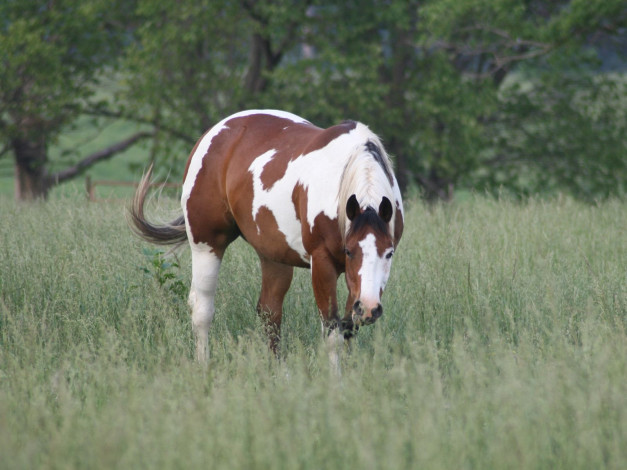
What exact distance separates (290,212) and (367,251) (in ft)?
3.26

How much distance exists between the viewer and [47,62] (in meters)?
16.0

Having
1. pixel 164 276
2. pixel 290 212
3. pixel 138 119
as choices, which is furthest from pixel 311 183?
pixel 138 119

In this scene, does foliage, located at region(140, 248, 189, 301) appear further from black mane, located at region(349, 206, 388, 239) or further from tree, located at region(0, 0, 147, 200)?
tree, located at region(0, 0, 147, 200)

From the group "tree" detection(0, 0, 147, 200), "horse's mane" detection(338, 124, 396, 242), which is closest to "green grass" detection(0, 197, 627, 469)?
"horse's mane" detection(338, 124, 396, 242)

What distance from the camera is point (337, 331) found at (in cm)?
443

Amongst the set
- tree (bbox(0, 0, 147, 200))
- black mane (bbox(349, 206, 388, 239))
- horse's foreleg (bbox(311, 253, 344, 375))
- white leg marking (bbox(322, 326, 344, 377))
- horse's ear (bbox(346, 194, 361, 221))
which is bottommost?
white leg marking (bbox(322, 326, 344, 377))

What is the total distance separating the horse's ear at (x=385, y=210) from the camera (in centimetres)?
394

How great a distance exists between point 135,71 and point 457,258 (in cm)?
1209

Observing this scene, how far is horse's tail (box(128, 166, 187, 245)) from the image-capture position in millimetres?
6133

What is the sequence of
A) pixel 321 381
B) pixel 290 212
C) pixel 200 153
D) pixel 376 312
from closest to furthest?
pixel 321 381
pixel 376 312
pixel 290 212
pixel 200 153

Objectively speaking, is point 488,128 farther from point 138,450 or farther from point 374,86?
point 138,450

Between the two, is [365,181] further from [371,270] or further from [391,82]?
[391,82]

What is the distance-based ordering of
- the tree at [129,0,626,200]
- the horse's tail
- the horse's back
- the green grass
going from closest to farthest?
the green grass < the horse's back < the horse's tail < the tree at [129,0,626,200]

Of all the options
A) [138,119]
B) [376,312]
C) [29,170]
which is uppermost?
[138,119]
